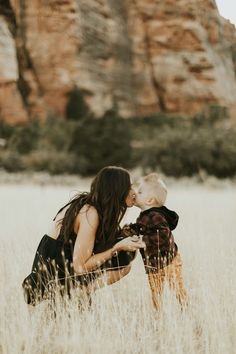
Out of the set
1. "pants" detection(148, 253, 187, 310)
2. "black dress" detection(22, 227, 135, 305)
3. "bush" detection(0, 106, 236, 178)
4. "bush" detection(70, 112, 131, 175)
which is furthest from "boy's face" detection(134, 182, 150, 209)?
"bush" detection(70, 112, 131, 175)

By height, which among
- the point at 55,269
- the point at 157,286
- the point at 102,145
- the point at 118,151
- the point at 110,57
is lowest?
the point at 157,286

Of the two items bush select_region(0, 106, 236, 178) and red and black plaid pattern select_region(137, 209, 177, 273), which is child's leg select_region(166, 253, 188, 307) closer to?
red and black plaid pattern select_region(137, 209, 177, 273)

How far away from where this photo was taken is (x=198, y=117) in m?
32.9

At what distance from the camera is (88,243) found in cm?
312

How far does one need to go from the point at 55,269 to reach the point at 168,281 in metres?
0.62

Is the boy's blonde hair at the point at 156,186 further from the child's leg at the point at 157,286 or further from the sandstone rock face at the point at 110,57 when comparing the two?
the sandstone rock face at the point at 110,57

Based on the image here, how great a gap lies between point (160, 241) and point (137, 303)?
438mm

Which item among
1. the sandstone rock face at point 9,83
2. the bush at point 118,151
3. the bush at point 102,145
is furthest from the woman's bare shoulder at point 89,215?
the sandstone rock face at point 9,83

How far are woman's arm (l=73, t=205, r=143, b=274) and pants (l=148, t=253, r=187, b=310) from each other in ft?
0.72

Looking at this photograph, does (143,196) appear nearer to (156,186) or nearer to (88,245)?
(156,186)

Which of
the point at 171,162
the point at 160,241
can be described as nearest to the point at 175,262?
the point at 160,241

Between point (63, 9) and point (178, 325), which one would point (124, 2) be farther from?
point (178, 325)

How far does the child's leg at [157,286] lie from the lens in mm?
3211

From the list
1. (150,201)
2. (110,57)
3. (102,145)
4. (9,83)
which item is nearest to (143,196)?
(150,201)
